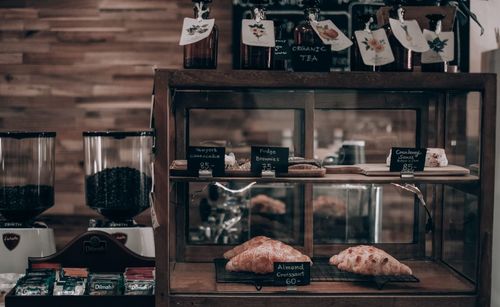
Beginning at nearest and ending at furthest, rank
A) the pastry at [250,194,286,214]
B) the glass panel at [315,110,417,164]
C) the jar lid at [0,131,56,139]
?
the glass panel at [315,110,417,164]
the jar lid at [0,131,56,139]
the pastry at [250,194,286,214]

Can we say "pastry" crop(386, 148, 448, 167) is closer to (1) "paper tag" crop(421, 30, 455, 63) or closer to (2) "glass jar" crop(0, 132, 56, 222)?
(1) "paper tag" crop(421, 30, 455, 63)

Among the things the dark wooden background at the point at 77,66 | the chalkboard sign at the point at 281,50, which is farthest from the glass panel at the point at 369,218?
the dark wooden background at the point at 77,66

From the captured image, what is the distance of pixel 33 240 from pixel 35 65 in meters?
1.49

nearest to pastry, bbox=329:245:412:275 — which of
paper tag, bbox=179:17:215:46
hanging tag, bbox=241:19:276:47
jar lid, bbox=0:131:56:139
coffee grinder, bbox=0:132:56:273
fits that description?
hanging tag, bbox=241:19:276:47

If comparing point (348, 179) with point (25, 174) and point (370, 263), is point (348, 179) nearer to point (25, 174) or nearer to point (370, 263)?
point (370, 263)

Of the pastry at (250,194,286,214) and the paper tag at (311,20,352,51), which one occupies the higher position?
the paper tag at (311,20,352,51)

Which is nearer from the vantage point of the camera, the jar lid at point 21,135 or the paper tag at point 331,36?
the paper tag at point 331,36

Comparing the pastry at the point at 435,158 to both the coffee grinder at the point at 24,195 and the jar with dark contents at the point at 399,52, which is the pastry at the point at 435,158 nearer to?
the jar with dark contents at the point at 399,52

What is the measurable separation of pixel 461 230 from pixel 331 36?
759 millimetres

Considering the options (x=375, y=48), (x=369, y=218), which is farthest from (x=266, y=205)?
(x=375, y=48)

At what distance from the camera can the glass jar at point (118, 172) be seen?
7.36ft

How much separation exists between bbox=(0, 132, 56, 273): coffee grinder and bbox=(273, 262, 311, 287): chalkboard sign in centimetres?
89

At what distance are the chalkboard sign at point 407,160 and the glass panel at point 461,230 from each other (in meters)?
0.21

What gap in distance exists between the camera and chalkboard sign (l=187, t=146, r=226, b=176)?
1.87 m
